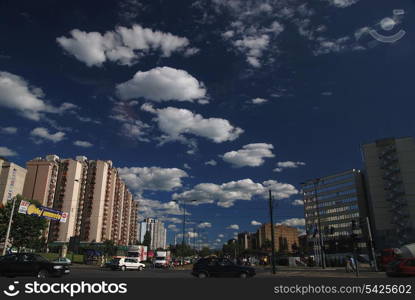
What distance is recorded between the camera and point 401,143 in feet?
316

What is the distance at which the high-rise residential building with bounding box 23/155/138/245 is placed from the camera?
110438 millimetres

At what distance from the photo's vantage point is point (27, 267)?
1980 centimetres

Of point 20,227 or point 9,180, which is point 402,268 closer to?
point 20,227

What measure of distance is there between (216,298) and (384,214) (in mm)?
104701

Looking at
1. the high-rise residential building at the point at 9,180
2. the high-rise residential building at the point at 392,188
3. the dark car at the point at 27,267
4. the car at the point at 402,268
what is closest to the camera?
the dark car at the point at 27,267

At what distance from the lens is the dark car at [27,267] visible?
19797 mm

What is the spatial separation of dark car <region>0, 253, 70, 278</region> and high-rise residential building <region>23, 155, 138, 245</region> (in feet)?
310

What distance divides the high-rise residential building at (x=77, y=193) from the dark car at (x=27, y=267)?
94.5 m

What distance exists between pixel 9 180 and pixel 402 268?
105802 millimetres

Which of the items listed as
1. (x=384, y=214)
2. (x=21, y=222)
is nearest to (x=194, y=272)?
(x=21, y=222)

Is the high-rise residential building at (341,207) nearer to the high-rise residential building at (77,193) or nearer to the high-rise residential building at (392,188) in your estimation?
the high-rise residential building at (392,188)

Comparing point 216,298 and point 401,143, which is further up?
point 401,143

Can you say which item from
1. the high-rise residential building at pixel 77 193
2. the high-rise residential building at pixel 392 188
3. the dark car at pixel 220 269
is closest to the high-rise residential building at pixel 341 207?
the high-rise residential building at pixel 392 188

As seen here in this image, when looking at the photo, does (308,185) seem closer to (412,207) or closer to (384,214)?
(384,214)
